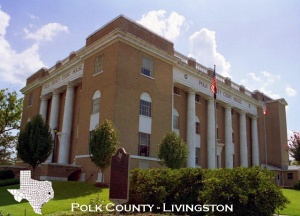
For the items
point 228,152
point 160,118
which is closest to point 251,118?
point 228,152

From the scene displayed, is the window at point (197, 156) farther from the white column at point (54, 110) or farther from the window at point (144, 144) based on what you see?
the white column at point (54, 110)

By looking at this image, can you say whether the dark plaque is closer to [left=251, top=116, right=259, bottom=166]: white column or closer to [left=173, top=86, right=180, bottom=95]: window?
[left=173, top=86, right=180, bottom=95]: window

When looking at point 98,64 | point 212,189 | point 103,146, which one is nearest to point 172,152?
point 103,146

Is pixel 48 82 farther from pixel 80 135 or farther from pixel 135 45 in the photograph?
pixel 135 45

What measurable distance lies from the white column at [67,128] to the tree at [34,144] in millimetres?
7290

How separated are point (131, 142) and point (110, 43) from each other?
885 centimetres

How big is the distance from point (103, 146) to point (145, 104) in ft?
27.9

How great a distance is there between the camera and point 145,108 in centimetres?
3058

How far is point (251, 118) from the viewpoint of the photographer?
5056 cm

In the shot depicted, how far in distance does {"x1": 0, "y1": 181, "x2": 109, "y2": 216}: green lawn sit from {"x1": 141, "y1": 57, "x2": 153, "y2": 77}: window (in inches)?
481

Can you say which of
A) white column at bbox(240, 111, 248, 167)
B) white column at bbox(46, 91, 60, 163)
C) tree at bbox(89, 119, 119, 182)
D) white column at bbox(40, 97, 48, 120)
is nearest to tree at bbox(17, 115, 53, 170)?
tree at bbox(89, 119, 119, 182)

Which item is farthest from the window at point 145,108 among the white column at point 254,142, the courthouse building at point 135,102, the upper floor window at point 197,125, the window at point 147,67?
the white column at point 254,142

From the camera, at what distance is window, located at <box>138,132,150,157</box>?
29.5 meters

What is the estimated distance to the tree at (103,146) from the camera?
2311 cm
